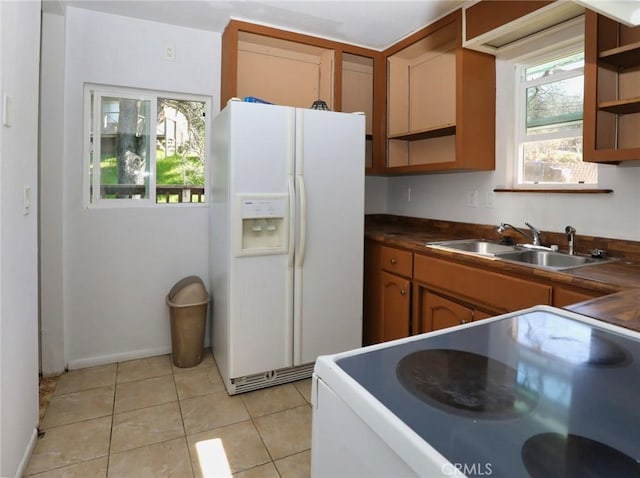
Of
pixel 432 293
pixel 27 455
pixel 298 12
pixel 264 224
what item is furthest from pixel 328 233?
pixel 27 455

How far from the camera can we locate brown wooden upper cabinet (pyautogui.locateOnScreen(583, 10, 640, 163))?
173 centimetres

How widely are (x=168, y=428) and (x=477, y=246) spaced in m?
2.07

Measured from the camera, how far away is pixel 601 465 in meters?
0.49

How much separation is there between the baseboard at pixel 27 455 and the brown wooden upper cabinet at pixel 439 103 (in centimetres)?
261

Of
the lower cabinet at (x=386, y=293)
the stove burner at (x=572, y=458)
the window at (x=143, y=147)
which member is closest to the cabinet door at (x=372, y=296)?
the lower cabinet at (x=386, y=293)

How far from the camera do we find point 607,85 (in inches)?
71.8

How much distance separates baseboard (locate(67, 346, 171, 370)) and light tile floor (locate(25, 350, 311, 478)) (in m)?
0.05

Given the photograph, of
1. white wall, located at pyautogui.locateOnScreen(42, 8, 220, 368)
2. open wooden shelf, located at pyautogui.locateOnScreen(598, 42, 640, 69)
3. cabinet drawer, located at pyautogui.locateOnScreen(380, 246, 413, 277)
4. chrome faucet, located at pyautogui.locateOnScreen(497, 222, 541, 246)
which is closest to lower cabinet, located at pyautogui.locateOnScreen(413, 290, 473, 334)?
cabinet drawer, located at pyautogui.locateOnScreen(380, 246, 413, 277)

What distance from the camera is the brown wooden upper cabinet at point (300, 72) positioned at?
107 inches

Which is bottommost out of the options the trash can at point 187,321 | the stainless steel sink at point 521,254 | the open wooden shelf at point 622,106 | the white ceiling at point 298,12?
→ the trash can at point 187,321

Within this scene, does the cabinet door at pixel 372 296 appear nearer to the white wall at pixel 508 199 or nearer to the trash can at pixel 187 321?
the white wall at pixel 508 199

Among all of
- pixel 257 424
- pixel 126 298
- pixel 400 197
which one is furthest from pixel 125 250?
pixel 400 197

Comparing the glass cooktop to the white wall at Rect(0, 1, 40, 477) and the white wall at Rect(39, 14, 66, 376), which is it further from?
the white wall at Rect(39, 14, 66, 376)

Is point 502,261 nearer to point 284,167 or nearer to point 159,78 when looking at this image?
point 284,167
